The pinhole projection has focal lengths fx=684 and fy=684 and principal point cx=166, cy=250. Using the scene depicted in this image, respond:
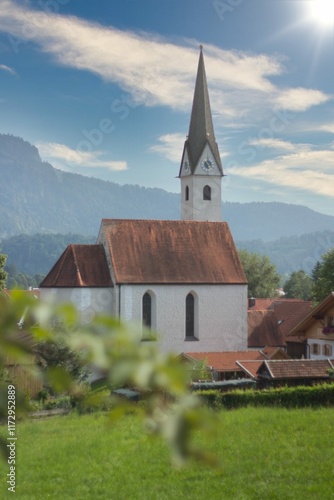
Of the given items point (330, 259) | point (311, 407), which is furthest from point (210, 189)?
point (311, 407)

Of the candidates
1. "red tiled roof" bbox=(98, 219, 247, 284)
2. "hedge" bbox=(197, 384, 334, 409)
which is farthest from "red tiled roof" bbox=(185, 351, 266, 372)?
"hedge" bbox=(197, 384, 334, 409)

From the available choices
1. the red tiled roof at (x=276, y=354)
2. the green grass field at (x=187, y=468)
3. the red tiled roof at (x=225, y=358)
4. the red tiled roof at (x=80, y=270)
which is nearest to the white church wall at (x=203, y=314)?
the red tiled roof at (x=276, y=354)

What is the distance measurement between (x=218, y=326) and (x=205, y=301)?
1.78m

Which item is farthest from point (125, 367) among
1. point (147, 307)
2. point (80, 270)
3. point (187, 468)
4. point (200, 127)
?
point (200, 127)

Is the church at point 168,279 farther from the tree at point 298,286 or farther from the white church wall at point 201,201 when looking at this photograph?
the tree at point 298,286

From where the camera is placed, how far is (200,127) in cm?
5528

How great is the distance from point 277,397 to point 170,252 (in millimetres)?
16800

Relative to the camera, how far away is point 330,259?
54.2 metres

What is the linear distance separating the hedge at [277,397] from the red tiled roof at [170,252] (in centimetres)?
1399

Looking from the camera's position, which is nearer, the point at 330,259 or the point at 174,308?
the point at 174,308

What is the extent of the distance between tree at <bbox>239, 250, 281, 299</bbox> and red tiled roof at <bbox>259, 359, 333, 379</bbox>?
49981 millimetres

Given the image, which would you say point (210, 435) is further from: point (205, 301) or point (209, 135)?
point (209, 135)

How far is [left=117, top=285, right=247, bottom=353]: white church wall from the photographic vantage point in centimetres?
4131

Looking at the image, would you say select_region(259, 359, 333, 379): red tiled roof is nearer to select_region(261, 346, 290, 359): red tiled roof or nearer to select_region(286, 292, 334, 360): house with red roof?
select_region(286, 292, 334, 360): house with red roof
